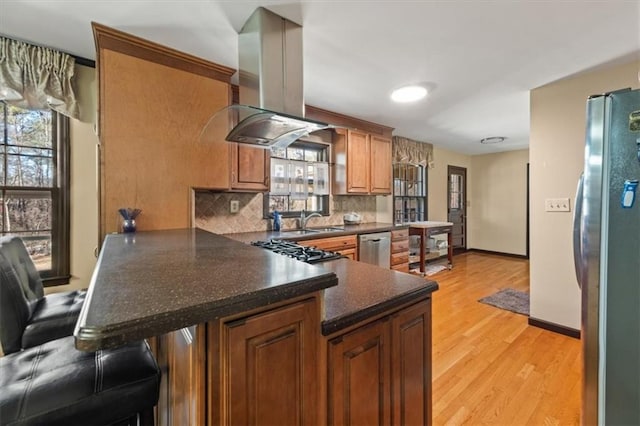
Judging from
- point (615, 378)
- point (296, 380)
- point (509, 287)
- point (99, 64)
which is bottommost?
point (509, 287)

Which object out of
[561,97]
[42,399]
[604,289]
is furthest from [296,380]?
[561,97]

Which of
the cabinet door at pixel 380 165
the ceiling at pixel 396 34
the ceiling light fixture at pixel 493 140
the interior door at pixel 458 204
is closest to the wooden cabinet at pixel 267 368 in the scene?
the ceiling at pixel 396 34

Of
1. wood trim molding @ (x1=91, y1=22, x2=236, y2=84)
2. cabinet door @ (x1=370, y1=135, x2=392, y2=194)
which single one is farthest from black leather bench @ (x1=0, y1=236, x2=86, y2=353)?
cabinet door @ (x1=370, y1=135, x2=392, y2=194)

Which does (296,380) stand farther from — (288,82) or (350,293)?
(288,82)

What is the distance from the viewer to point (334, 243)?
3.08 metres

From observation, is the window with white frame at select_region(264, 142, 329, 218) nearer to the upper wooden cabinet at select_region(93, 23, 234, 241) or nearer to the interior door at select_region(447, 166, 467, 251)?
the upper wooden cabinet at select_region(93, 23, 234, 241)

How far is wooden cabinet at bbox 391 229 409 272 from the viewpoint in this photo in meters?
3.81

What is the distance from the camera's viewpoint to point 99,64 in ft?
6.19

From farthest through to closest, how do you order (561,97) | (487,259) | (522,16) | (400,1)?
(487,259)
(561,97)
(522,16)
(400,1)

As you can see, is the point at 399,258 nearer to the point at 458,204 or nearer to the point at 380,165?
the point at 380,165

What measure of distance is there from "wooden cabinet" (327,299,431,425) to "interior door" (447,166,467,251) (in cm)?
557

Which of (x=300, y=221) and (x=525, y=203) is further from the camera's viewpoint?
(x=525, y=203)

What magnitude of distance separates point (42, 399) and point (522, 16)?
290 cm

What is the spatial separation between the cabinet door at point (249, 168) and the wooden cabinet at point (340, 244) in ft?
2.47
